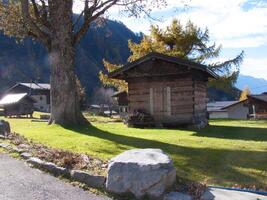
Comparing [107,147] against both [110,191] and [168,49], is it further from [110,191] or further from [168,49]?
[168,49]

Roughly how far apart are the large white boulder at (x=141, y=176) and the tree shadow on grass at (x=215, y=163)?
1.19m

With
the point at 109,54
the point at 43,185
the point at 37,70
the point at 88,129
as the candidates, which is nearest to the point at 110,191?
the point at 43,185

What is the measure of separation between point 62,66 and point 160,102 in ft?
20.5

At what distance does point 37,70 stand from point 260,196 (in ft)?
480

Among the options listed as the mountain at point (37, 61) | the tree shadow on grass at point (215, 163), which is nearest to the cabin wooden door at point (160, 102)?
the tree shadow on grass at point (215, 163)

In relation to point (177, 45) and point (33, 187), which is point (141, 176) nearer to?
point (33, 187)

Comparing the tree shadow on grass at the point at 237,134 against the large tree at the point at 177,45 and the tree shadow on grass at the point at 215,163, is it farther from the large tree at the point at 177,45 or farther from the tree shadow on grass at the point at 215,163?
the large tree at the point at 177,45

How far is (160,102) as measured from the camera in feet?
85.1

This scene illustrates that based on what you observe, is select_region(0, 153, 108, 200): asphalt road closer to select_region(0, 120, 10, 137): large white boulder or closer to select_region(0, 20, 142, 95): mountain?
select_region(0, 120, 10, 137): large white boulder

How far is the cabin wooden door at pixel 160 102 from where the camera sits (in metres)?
25.7

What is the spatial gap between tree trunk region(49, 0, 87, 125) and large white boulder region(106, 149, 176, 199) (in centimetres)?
1366

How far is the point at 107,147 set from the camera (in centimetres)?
1479

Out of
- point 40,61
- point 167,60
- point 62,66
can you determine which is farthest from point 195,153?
point 40,61

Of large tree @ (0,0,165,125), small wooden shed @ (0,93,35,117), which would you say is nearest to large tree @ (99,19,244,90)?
small wooden shed @ (0,93,35,117)
